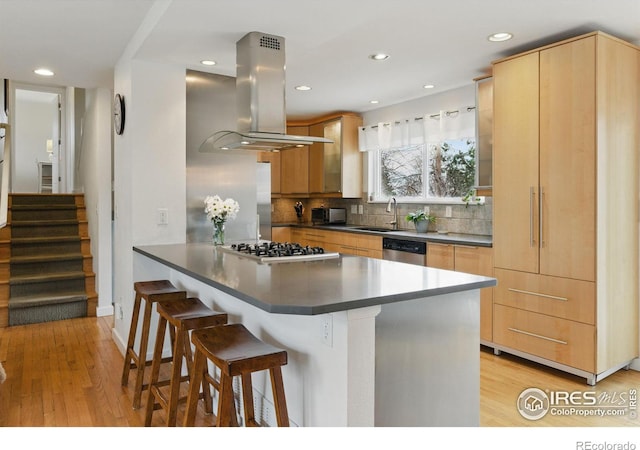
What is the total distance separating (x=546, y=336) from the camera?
322 cm

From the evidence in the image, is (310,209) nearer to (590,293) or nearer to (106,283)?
(106,283)

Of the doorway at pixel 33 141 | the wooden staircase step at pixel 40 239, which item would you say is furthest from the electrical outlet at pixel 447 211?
the doorway at pixel 33 141

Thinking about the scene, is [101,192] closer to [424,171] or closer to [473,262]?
[424,171]

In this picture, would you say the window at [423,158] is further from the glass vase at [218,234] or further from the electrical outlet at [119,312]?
the electrical outlet at [119,312]

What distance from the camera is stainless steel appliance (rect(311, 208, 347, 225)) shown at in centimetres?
610

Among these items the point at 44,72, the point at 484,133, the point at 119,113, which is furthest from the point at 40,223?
the point at 484,133

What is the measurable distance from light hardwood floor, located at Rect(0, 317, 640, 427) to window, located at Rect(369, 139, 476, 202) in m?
1.78

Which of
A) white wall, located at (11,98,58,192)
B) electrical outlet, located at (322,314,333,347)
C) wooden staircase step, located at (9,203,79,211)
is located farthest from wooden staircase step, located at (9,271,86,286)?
white wall, located at (11,98,58,192)

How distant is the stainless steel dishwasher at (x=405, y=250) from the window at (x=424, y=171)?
32.4 inches

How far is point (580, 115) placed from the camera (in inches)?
118

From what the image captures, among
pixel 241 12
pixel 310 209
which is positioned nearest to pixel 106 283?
pixel 310 209

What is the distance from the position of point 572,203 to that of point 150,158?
2911 mm

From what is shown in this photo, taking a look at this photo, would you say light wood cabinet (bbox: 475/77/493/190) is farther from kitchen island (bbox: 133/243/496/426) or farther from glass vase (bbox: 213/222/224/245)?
glass vase (bbox: 213/222/224/245)

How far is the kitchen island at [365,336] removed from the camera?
1.66 meters
